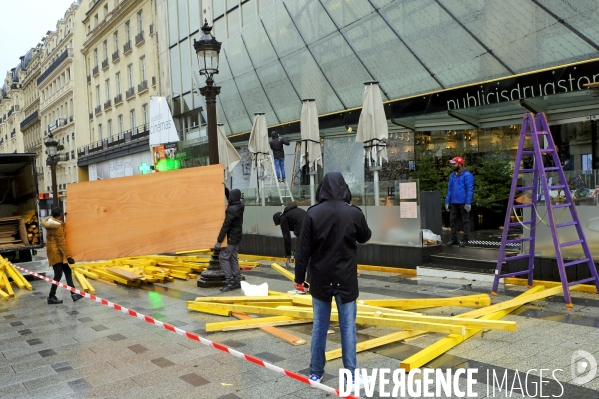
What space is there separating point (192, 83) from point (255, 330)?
998 inches

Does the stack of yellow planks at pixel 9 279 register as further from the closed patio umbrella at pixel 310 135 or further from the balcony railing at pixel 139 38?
the balcony railing at pixel 139 38

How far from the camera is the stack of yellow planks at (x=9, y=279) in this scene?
1072 cm

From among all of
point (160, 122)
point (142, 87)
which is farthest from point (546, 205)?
point (142, 87)

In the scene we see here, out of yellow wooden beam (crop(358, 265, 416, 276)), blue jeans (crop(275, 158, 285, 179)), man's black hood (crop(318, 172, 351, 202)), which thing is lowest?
yellow wooden beam (crop(358, 265, 416, 276))

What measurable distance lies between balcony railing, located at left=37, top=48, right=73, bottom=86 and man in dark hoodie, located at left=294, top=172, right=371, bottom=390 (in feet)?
169

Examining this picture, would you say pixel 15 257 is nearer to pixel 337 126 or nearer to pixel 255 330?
pixel 255 330

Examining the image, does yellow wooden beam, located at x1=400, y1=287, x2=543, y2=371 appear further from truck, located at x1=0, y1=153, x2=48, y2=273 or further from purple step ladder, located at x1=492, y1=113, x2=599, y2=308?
truck, located at x1=0, y1=153, x2=48, y2=273

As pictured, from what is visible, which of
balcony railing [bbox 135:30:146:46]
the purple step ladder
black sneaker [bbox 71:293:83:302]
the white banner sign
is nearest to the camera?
the purple step ladder

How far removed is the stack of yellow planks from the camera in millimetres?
10719

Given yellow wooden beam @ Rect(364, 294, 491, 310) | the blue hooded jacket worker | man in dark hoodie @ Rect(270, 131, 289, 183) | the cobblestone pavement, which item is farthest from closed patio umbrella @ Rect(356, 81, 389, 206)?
yellow wooden beam @ Rect(364, 294, 491, 310)

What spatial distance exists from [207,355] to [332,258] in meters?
2.18

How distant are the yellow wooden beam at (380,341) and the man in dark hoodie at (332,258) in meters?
0.76

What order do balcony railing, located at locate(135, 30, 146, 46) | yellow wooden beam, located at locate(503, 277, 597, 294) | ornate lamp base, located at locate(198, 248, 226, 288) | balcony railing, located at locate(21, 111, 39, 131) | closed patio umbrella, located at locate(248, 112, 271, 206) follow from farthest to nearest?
1. balcony railing, located at locate(21, 111, 39, 131)
2. balcony railing, located at locate(135, 30, 146, 46)
3. closed patio umbrella, located at locate(248, 112, 271, 206)
4. ornate lamp base, located at locate(198, 248, 226, 288)
5. yellow wooden beam, located at locate(503, 277, 597, 294)

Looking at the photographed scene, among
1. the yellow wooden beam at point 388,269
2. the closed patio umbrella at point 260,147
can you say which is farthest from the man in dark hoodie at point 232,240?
the closed patio umbrella at point 260,147
